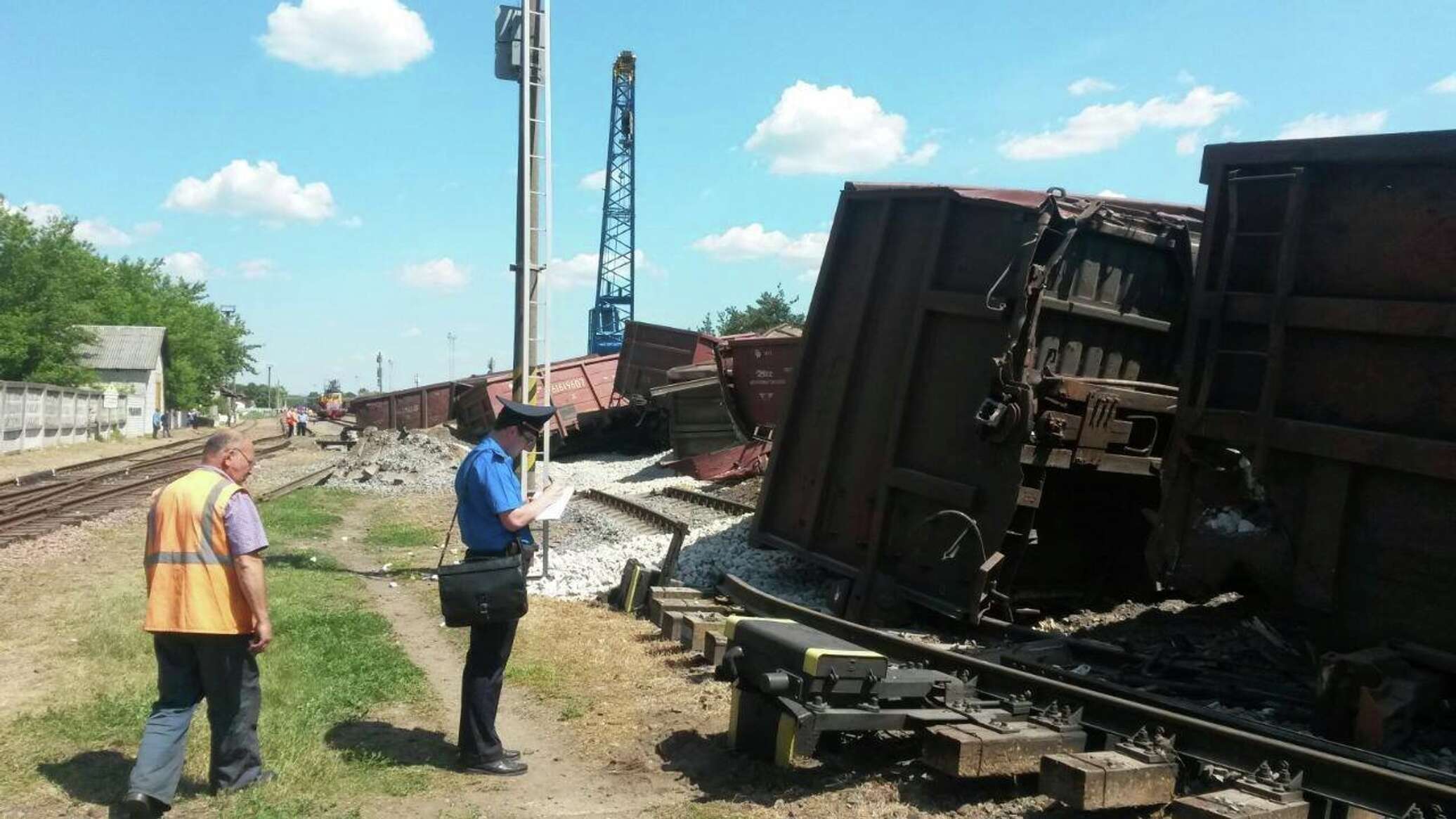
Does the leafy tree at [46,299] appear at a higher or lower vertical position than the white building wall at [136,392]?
higher

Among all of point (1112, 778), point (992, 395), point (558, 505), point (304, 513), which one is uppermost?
point (992, 395)

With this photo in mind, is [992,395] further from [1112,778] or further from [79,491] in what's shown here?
[79,491]

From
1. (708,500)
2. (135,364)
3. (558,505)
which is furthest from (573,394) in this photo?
(135,364)

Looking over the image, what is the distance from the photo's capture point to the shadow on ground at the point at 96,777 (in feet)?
15.9

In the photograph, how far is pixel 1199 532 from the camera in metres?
5.95

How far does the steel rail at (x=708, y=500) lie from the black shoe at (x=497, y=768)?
752 centimetres

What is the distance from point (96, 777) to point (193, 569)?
1.26 metres

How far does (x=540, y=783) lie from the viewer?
5.16 metres

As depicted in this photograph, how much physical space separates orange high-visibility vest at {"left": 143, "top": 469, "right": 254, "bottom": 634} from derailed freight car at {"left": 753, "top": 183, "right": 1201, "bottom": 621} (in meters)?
4.65

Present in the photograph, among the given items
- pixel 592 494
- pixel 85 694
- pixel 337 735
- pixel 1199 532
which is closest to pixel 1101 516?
pixel 1199 532

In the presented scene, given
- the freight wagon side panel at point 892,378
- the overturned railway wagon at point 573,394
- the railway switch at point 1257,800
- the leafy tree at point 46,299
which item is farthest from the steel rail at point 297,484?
the leafy tree at point 46,299

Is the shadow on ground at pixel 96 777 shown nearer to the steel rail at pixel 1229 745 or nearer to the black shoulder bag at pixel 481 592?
the black shoulder bag at pixel 481 592

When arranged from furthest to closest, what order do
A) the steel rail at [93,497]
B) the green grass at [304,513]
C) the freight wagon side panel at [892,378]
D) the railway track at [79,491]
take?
the steel rail at [93,497] → the railway track at [79,491] → the green grass at [304,513] → the freight wagon side panel at [892,378]

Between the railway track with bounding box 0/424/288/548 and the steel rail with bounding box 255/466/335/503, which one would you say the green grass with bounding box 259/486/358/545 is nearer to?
the steel rail with bounding box 255/466/335/503
